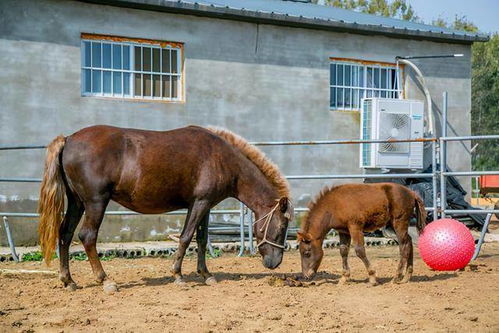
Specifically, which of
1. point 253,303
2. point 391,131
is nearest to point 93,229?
point 253,303

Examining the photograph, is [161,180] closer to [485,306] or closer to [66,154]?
[66,154]

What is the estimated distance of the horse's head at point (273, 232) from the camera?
7359 mm

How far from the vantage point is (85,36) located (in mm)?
11992

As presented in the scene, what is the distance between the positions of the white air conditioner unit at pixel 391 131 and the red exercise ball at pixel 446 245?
21.3 feet

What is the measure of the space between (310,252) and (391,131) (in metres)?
7.65

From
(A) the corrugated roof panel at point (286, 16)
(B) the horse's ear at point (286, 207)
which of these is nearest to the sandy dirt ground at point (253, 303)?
(B) the horse's ear at point (286, 207)

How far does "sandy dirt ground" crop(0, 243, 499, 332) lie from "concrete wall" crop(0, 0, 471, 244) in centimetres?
435

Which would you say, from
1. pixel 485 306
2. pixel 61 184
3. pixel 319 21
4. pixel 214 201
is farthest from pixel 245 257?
pixel 319 21

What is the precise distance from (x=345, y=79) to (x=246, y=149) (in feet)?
24.8

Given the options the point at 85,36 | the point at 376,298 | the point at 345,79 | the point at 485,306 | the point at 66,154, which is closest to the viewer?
the point at 485,306

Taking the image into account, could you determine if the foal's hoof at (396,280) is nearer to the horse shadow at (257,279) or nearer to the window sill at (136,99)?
the horse shadow at (257,279)

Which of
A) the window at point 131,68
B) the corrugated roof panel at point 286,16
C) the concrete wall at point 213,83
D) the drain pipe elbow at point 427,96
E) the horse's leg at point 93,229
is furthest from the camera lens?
the drain pipe elbow at point 427,96

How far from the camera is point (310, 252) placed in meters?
7.19

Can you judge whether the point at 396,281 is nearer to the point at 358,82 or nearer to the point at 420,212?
the point at 420,212
